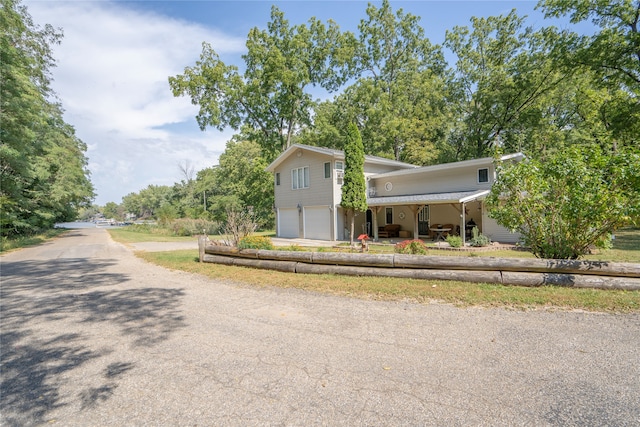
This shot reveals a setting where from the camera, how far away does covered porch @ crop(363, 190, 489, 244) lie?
56.9 ft

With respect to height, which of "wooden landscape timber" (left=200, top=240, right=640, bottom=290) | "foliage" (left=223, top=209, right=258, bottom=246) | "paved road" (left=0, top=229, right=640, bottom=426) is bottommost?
"paved road" (left=0, top=229, right=640, bottom=426)

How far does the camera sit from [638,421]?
2.49m

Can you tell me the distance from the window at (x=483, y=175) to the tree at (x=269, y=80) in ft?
60.6

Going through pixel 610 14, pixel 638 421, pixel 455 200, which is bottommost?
pixel 638 421

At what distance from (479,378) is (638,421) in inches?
43.7

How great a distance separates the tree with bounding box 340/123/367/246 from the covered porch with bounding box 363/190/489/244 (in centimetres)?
114

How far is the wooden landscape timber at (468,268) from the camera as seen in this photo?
6154mm

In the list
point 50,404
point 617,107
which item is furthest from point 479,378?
point 617,107

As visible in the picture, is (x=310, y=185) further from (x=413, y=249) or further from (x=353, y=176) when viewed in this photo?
(x=413, y=249)

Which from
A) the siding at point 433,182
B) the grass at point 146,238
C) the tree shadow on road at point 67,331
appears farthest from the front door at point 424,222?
the tree shadow on road at point 67,331

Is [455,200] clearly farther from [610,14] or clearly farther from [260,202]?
[260,202]

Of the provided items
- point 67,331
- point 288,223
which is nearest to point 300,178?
point 288,223

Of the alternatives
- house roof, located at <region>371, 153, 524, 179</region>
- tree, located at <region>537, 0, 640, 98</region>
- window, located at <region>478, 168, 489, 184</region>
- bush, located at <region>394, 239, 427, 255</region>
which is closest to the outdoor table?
window, located at <region>478, 168, 489, 184</region>

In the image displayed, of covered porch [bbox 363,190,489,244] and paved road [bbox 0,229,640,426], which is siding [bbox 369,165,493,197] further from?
paved road [bbox 0,229,640,426]
